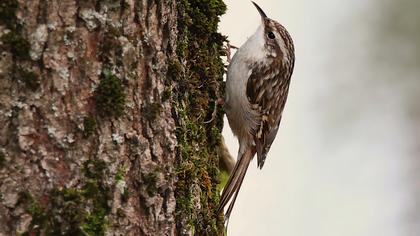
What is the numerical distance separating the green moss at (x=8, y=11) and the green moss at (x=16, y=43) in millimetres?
28

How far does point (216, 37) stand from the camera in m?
3.12

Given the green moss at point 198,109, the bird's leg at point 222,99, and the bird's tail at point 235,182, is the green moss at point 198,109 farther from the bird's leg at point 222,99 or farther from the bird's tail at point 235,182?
the bird's tail at point 235,182

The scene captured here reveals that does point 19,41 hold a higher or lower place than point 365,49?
lower

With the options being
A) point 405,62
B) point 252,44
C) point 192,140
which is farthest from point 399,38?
point 192,140

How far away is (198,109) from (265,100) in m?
1.18

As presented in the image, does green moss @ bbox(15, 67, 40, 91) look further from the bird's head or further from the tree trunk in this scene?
the bird's head

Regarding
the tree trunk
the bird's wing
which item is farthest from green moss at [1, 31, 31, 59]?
the bird's wing

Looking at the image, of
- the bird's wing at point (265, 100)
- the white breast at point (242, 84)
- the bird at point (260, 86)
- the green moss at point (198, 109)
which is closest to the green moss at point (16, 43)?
the green moss at point (198, 109)

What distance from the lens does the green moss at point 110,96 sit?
7.50 feet

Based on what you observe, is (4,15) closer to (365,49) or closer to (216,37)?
(216,37)

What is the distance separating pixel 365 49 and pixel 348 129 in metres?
0.64

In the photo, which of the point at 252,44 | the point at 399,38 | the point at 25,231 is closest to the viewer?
the point at 25,231

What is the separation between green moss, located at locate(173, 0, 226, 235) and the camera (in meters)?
→ 2.59

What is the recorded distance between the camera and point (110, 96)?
230cm
